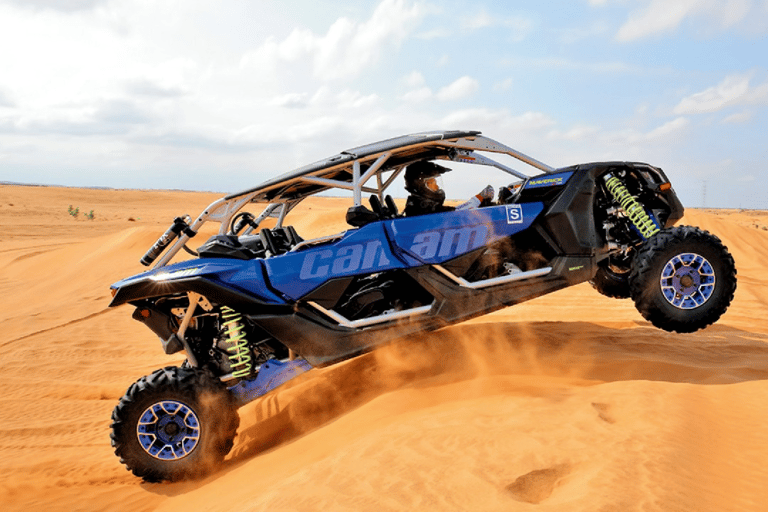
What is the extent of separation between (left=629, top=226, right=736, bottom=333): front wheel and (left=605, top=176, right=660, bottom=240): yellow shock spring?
155 mm

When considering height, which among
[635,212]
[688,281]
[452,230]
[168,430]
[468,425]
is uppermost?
[635,212]

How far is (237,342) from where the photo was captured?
15.2 feet

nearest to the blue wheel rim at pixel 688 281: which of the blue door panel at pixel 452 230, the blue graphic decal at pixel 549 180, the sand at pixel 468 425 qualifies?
the sand at pixel 468 425

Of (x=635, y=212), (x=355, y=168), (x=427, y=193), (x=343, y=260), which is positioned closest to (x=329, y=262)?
(x=343, y=260)

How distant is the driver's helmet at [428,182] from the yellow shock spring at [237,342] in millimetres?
2049

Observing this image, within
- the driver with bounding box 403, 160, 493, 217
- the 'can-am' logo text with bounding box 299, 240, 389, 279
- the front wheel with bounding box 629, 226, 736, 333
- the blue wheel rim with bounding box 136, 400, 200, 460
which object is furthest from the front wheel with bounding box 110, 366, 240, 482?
the front wheel with bounding box 629, 226, 736, 333

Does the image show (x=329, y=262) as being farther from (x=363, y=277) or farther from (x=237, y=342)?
(x=237, y=342)

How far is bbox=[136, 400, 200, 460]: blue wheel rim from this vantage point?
443 centimetres

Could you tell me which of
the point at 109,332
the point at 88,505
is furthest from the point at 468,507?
the point at 109,332

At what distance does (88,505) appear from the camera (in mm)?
4320

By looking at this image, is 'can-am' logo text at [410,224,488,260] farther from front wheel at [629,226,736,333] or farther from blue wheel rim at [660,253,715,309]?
blue wheel rim at [660,253,715,309]

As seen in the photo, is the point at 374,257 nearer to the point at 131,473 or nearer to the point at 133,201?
the point at 131,473

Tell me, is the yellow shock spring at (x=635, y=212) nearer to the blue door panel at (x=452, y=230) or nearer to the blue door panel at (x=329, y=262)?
the blue door panel at (x=452, y=230)

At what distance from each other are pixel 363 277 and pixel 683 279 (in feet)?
9.71
